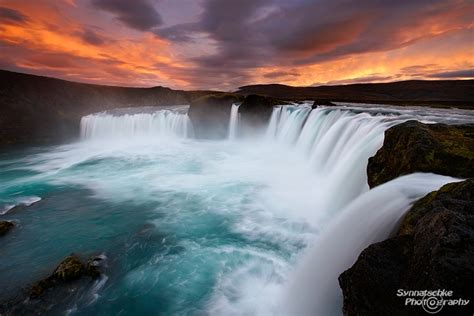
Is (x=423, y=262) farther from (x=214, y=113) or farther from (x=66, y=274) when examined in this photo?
(x=214, y=113)

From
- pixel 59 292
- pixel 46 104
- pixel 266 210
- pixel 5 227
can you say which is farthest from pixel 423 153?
pixel 46 104

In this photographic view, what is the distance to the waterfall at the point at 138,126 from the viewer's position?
108ft

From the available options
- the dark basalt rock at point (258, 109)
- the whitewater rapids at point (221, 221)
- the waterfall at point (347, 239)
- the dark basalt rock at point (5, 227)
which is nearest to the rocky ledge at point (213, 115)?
the dark basalt rock at point (258, 109)

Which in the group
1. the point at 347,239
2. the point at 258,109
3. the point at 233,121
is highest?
the point at 258,109

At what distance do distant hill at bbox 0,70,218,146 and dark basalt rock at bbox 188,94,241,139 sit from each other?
23.4 meters

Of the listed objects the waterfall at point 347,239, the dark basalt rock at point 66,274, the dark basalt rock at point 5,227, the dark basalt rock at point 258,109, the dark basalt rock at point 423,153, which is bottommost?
the dark basalt rock at point 5,227

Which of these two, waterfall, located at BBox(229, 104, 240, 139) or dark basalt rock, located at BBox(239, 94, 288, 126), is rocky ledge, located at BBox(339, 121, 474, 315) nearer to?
dark basalt rock, located at BBox(239, 94, 288, 126)

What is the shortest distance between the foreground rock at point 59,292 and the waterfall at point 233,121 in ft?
73.1

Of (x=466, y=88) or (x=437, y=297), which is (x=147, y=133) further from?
(x=466, y=88)

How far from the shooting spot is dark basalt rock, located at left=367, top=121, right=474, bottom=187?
5.67 m

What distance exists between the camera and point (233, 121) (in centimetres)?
2833

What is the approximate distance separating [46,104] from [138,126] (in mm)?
23965

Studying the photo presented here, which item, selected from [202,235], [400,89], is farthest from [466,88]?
[202,235]

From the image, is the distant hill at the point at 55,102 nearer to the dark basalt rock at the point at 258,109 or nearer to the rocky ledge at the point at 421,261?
the dark basalt rock at the point at 258,109
